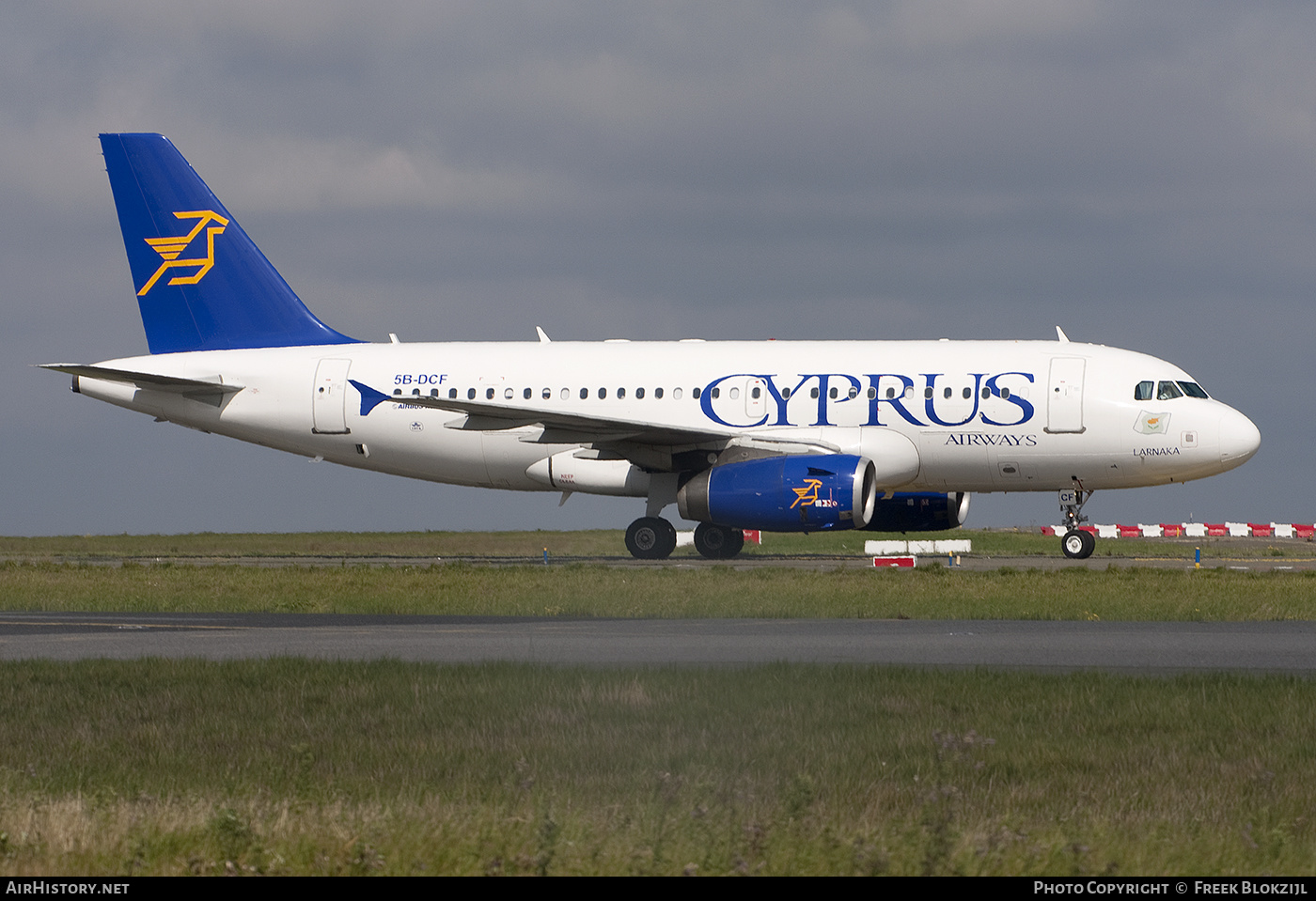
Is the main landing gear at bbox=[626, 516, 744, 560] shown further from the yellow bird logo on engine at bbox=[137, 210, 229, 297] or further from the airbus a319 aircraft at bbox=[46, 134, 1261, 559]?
the yellow bird logo on engine at bbox=[137, 210, 229, 297]

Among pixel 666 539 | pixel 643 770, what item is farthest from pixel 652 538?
pixel 643 770

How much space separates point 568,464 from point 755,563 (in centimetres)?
542

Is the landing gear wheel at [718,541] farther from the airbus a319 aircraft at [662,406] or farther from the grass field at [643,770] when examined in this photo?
the grass field at [643,770]

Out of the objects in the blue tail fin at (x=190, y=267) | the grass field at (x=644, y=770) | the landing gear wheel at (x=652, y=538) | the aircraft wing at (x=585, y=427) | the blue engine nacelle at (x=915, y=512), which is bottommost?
the grass field at (x=644, y=770)

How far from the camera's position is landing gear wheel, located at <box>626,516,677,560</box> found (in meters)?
31.2

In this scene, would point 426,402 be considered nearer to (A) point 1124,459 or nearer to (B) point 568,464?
(B) point 568,464

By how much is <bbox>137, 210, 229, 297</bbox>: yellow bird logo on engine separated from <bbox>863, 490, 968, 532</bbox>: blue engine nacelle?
16323mm

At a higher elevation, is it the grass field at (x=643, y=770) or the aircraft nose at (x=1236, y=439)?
the aircraft nose at (x=1236, y=439)

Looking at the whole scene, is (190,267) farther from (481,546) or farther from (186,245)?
(481,546)

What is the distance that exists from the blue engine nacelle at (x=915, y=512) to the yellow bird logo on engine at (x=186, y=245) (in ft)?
53.6

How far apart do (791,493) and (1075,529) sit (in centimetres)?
756

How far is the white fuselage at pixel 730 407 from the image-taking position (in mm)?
29438

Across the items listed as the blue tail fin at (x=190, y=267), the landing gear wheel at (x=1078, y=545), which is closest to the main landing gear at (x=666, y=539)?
the landing gear wheel at (x=1078, y=545)

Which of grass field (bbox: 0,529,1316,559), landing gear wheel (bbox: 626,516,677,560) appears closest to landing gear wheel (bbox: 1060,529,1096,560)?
grass field (bbox: 0,529,1316,559)
